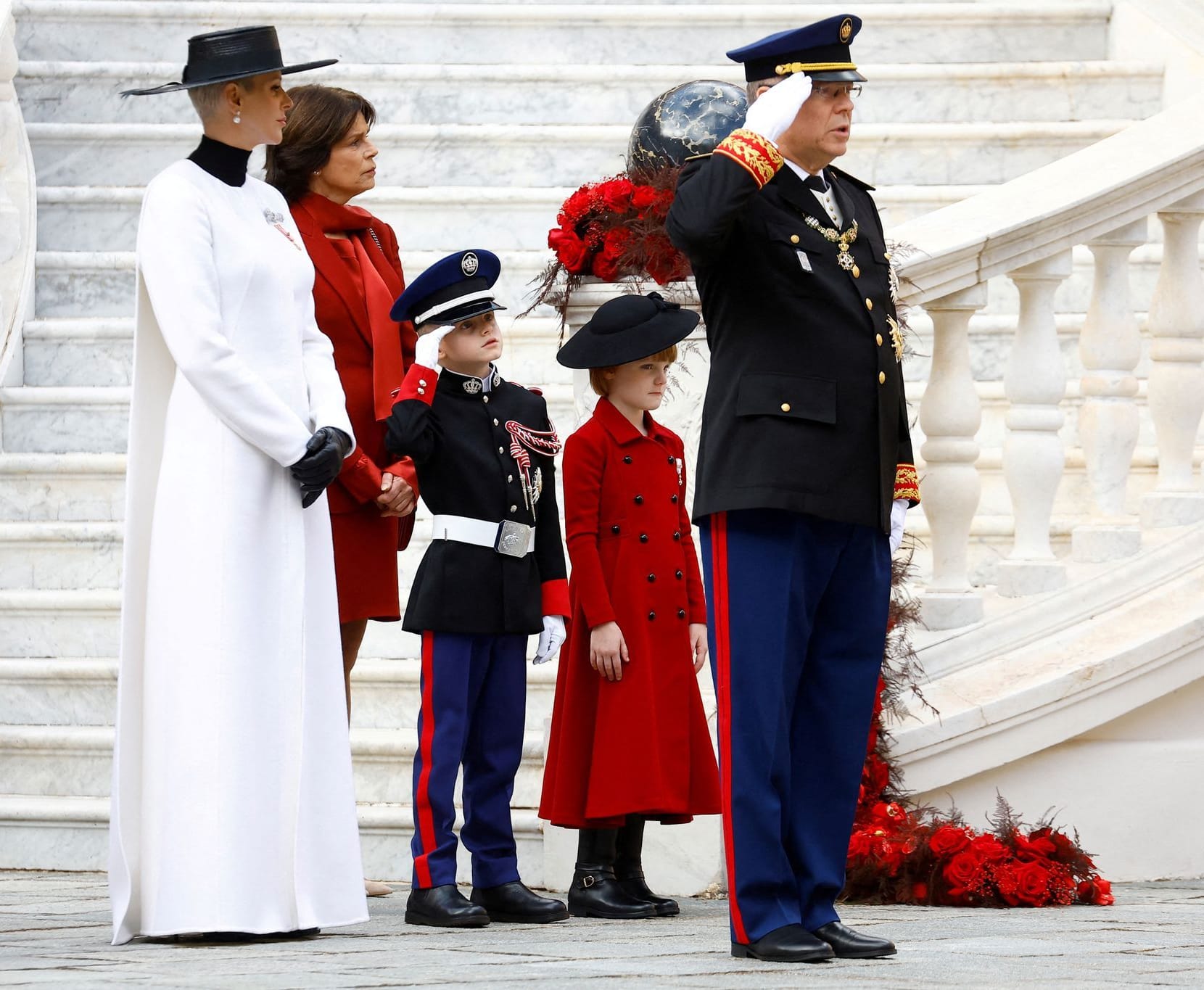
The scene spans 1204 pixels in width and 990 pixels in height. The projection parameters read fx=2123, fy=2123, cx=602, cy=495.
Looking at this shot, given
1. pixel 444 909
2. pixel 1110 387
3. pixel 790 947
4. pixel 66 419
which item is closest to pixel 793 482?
pixel 790 947

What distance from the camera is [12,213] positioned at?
22.4 ft

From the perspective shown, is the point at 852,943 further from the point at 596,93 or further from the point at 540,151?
the point at 596,93

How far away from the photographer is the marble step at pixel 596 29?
809 cm

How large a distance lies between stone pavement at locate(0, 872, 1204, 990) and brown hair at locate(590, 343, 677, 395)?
3.79 ft

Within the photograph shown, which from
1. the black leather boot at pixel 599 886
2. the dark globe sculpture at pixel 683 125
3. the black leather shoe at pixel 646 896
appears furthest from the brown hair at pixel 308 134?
the black leather shoe at pixel 646 896

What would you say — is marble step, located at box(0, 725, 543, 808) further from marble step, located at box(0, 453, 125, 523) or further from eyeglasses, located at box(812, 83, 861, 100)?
eyeglasses, located at box(812, 83, 861, 100)

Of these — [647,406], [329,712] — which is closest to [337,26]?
[647,406]

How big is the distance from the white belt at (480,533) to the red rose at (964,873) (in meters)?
1.17

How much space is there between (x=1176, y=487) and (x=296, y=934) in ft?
8.49

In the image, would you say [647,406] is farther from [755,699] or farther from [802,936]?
[802,936]

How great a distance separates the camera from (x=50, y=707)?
224 inches

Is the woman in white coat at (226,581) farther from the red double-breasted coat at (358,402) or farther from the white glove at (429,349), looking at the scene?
the red double-breasted coat at (358,402)

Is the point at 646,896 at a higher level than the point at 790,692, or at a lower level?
lower

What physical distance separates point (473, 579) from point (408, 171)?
3408 mm
